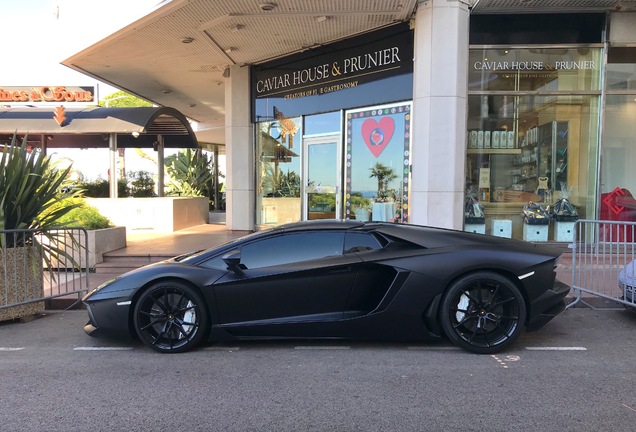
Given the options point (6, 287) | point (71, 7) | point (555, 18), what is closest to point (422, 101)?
point (555, 18)

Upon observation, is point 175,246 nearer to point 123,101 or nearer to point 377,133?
point 377,133

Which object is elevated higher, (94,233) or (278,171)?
(278,171)

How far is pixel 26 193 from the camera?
6188 mm

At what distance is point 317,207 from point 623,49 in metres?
7.21

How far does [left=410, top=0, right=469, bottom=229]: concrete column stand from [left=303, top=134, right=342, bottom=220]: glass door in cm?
260

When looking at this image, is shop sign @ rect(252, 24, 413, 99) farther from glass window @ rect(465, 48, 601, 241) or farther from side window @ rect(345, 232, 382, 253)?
side window @ rect(345, 232, 382, 253)

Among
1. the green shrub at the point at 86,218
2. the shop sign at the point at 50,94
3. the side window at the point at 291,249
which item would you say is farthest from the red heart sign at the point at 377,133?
the shop sign at the point at 50,94

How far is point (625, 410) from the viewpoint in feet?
11.1

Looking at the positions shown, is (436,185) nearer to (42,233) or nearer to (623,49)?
(623,49)

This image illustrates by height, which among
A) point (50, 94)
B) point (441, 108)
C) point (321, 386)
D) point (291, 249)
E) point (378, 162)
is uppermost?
point (50, 94)

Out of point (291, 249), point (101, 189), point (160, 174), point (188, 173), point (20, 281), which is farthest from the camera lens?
point (188, 173)

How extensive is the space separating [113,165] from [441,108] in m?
9.75

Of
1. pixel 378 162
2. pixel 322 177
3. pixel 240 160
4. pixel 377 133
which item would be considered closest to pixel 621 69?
pixel 377 133

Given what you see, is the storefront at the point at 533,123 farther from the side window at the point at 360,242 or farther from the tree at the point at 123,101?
the tree at the point at 123,101
